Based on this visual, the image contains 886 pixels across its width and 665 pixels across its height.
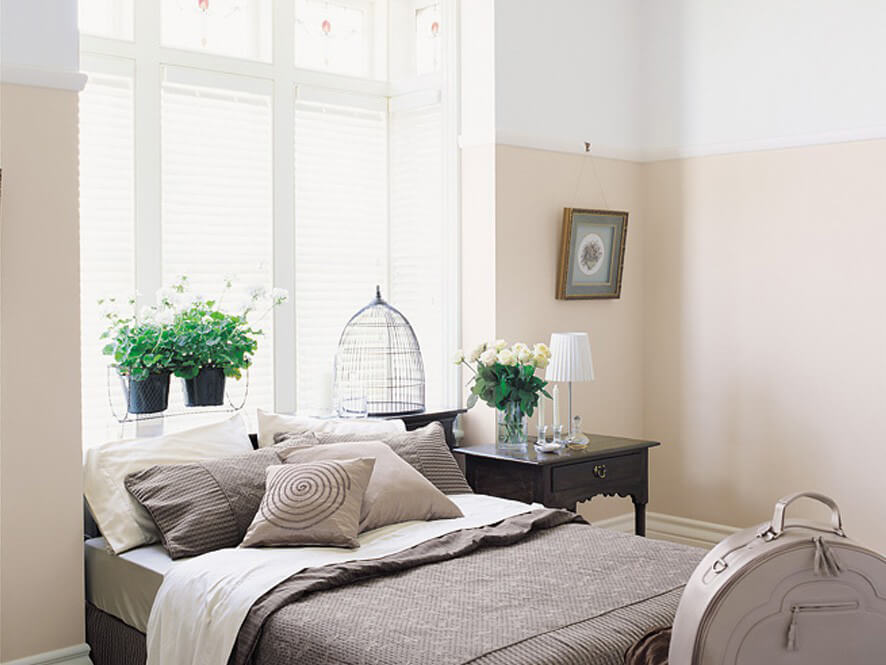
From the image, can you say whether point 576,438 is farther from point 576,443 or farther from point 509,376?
point 509,376

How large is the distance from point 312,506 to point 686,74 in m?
2.98

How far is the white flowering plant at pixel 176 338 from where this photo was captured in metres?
3.42

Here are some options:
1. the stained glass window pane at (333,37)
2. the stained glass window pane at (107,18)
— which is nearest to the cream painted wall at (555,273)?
the stained glass window pane at (333,37)

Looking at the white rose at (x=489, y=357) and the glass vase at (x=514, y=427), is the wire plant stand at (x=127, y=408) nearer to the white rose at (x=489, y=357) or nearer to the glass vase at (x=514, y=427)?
the white rose at (x=489, y=357)

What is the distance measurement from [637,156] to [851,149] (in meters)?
1.08

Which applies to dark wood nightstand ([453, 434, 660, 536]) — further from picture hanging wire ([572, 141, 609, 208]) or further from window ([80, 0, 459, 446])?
picture hanging wire ([572, 141, 609, 208])

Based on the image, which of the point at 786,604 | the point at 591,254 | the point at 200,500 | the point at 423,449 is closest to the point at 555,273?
the point at 591,254

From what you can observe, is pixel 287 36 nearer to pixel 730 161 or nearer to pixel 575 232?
pixel 575 232

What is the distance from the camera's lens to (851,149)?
4.18 m

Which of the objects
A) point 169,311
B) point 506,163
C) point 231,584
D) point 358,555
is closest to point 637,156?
point 506,163

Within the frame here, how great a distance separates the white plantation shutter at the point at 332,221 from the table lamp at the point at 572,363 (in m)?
0.96

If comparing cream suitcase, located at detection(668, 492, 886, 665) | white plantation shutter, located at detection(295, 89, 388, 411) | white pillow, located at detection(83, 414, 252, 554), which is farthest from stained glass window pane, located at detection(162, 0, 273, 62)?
cream suitcase, located at detection(668, 492, 886, 665)

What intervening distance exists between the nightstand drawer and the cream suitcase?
2103 mm

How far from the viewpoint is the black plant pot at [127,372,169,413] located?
3463 millimetres
